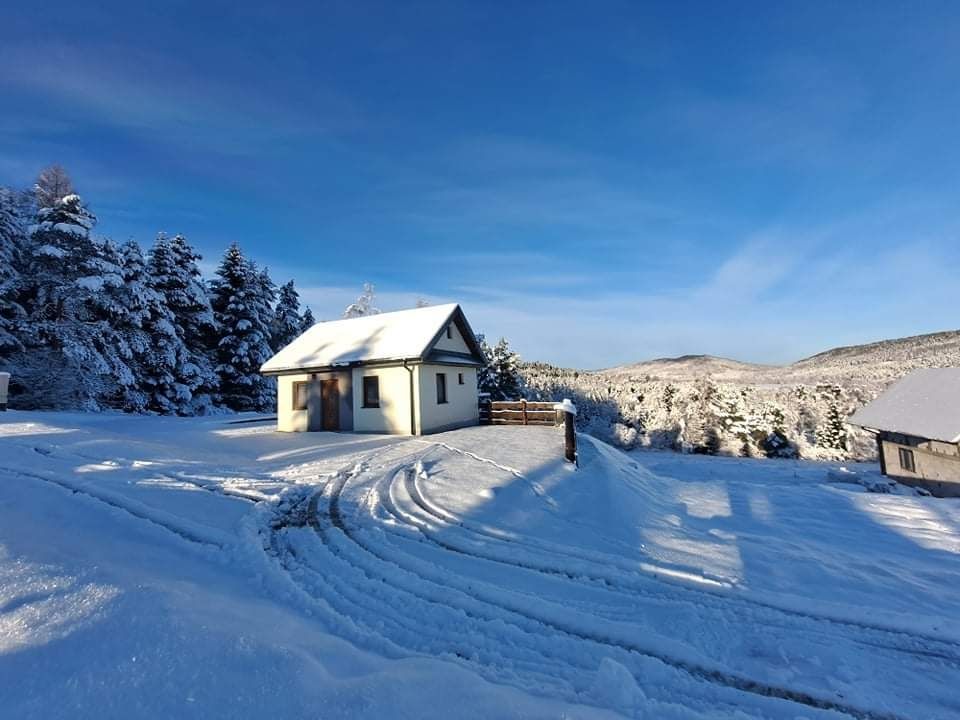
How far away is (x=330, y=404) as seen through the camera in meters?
17.7

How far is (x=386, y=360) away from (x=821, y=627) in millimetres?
13836

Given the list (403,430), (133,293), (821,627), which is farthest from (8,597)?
(133,293)

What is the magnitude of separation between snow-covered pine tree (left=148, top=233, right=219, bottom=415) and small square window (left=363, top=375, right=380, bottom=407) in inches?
571

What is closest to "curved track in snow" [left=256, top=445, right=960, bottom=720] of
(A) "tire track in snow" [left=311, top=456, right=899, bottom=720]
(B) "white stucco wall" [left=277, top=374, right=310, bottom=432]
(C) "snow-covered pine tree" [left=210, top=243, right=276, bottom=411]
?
(A) "tire track in snow" [left=311, top=456, right=899, bottom=720]

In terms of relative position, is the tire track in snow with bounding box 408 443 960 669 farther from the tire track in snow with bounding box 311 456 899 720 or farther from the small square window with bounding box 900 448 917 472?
the small square window with bounding box 900 448 917 472

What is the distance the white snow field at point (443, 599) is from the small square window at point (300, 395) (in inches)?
335

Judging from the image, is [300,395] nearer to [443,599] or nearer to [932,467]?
[443,599]

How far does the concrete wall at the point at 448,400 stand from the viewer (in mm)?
16406

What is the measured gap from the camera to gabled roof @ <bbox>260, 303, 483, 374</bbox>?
55.1 feet

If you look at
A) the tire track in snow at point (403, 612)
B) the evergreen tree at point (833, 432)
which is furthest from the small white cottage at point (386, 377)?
the evergreen tree at point (833, 432)

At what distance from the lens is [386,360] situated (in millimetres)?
16234

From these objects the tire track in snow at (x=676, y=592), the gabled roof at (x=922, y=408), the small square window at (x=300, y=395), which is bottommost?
the tire track in snow at (x=676, y=592)

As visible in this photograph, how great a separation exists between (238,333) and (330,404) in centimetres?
1512

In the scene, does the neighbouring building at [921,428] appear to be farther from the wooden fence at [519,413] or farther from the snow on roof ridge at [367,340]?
the snow on roof ridge at [367,340]
